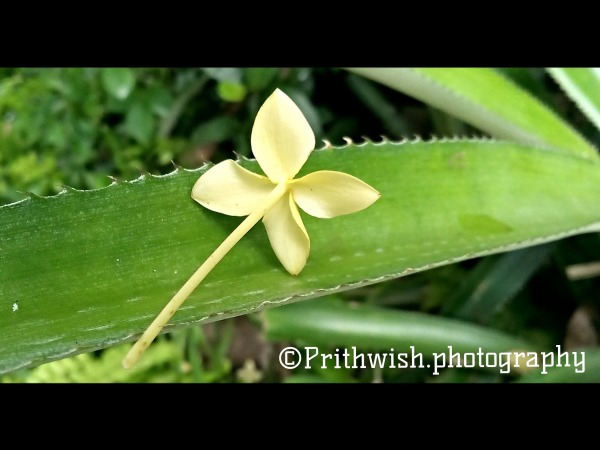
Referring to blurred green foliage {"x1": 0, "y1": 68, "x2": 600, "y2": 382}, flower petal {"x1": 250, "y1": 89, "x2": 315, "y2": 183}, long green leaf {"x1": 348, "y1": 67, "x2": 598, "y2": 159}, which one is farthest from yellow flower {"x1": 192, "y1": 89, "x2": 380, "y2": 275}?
blurred green foliage {"x1": 0, "y1": 68, "x2": 600, "y2": 382}

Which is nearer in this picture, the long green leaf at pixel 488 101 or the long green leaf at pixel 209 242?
the long green leaf at pixel 209 242

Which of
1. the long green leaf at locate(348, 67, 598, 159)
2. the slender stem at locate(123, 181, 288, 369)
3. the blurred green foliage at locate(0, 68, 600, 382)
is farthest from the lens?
the blurred green foliage at locate(0, 68, 600, 382)

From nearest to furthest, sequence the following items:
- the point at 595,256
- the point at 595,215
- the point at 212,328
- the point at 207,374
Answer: the point at 595,215 → the point at 595,256 → the point at 207,374 → the point at 212,328

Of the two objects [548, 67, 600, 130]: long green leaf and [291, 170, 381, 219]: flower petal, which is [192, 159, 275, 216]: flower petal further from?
[548, 67, 600, 130]: long green leaf

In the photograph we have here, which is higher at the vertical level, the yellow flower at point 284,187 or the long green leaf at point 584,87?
the long green leaf at point 584,87

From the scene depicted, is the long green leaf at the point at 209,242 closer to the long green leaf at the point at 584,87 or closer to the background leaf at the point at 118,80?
the long green leaf at the point at 584,87

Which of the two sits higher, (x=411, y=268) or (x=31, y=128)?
(x=31, y=128)

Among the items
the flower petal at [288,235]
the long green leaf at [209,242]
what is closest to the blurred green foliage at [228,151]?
the long green leaf at [209,242]

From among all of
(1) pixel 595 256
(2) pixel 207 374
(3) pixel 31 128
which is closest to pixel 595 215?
(1) pixel 595 256

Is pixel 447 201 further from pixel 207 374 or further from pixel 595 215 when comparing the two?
pixel 207 374
